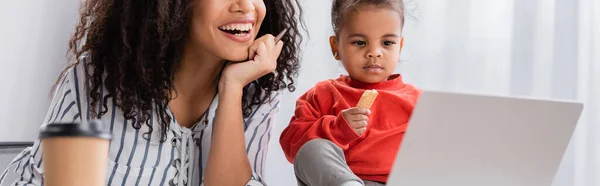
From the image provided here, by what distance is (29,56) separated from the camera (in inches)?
101

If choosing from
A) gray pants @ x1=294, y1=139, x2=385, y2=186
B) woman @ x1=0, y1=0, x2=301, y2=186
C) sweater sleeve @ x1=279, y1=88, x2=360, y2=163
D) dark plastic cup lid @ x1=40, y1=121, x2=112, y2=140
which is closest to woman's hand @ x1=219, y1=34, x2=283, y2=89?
woman @ x1=0, y1=0, x2=301, y2=186

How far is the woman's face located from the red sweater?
0.20m

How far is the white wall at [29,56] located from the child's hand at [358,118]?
1289 millimetres

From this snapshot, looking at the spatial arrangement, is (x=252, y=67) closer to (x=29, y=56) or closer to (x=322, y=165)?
(x=322, y=165)

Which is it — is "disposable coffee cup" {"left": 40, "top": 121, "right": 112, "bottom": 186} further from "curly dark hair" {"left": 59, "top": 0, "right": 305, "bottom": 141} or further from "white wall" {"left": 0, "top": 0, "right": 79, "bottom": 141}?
"white wall" {"left": 0, "top": 0, "right": 79, "bottom": 141}

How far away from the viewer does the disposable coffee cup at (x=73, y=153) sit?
0.60 metres

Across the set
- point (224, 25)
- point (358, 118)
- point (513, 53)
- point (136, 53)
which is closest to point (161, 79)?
point (136, 53)

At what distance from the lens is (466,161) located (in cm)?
118

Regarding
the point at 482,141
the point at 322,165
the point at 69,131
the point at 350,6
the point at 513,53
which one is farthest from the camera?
the point at 513,53

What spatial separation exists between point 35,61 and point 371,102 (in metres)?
1.40

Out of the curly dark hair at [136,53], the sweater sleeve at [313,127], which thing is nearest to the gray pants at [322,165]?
the sweater sleeve at [313,127]

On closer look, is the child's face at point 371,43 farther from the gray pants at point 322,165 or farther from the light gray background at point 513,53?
the light gray background at point 513,53

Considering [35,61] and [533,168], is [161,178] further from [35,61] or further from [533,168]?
[35,61]

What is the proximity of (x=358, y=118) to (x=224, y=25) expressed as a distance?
0.35 m
